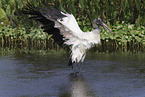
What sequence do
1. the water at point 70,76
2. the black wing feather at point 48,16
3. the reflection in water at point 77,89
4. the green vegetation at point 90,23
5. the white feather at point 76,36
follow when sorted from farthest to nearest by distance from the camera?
the green vegetation at point 90,23 → the black wing feather at point 48,16 → the white feather at point 76,36 → the water at point 70,76 → the reflection in water at point 77,89

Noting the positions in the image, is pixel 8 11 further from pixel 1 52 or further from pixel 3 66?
pixel 3 66

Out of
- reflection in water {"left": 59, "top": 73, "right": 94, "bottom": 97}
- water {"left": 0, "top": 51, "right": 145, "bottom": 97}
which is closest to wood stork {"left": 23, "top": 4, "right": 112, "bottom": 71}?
water {"left": 0, "top": 51, "right": 145, "bottom": 97}

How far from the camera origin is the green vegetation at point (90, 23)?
17328 millimetres

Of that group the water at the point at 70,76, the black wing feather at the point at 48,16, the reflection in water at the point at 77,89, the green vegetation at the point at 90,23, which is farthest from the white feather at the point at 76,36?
the green vegetation at the point at 90,23

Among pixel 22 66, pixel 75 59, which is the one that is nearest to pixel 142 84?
pixel 75 59

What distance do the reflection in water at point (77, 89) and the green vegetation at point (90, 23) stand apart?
686 cm

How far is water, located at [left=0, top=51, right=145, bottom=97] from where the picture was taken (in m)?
8.47

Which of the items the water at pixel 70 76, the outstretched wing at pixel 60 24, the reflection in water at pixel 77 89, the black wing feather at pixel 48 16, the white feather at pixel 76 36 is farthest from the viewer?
the black wing feather at pixel 48 16

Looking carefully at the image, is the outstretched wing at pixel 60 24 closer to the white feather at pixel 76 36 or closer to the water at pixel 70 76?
the white feather at pixel 76 36

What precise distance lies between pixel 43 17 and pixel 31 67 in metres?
1.65

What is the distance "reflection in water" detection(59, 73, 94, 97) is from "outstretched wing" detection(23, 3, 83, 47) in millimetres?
1473

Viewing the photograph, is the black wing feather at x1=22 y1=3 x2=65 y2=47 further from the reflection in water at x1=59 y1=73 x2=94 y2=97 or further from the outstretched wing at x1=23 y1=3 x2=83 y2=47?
the reflection in water at x1=59 y1=73 x2=94 y2=97

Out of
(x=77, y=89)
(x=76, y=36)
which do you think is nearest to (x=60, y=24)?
(x=76, y=36)

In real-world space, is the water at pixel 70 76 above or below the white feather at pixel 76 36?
below
